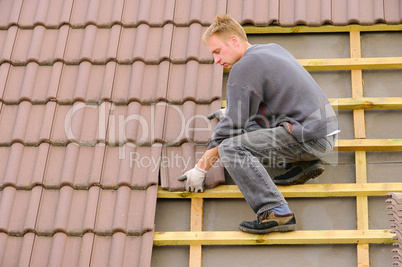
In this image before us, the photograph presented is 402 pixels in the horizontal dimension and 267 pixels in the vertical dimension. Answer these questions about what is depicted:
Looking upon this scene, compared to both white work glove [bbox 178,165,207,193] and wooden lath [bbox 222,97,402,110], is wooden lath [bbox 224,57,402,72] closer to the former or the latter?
wooden lath [bbox 222,97,402,110]

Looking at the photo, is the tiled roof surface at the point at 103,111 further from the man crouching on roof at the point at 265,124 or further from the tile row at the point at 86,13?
the man crouching on roof at the point at 265,124

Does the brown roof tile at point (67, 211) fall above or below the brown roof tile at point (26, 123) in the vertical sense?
below

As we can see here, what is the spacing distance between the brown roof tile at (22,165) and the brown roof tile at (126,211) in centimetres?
50

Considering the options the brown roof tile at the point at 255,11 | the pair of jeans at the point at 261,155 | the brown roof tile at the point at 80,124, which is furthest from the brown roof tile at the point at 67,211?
the brown roof tile at the point at 255,11

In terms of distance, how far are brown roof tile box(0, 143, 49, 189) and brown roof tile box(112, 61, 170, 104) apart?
67cm

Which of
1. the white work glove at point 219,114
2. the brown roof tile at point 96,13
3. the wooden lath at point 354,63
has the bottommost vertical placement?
the white work glove at point 219,114

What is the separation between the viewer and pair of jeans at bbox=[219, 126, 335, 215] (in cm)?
390

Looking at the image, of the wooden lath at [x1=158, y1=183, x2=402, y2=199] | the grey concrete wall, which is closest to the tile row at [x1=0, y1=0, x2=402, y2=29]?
the grey concrete wall

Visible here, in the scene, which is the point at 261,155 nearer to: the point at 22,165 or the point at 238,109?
the point at 238,109

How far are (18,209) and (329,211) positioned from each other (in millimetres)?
2040

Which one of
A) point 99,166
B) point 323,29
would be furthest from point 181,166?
point 323,29

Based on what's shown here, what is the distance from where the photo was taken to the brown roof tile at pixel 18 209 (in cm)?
409

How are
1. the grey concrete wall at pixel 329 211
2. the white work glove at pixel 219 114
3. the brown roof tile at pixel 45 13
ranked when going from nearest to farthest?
the grey concrete wall at pixel 329 211, the white work glove at pixel 219 114, the brown roof tile at pixel 45 13

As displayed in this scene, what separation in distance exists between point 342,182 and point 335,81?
2.67 ft
